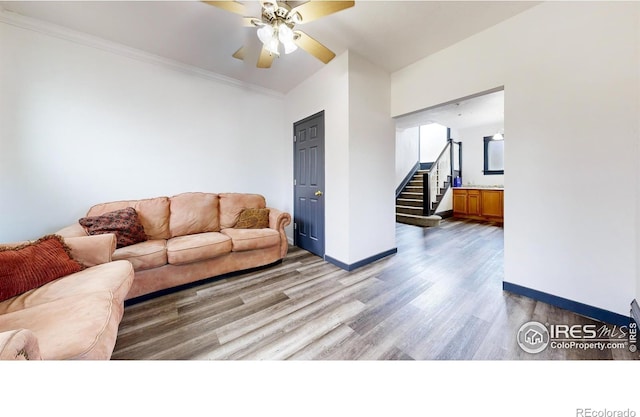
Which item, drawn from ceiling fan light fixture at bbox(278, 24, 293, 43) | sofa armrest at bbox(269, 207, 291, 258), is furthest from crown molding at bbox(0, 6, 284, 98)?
sofa armrest at bbox(269, 207, 291, 258)

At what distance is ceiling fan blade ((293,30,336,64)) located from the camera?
173 cm

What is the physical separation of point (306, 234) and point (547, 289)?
267 centimetres

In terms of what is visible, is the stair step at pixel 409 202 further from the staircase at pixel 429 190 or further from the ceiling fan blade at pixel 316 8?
the ceiling fan blade at pixel 316 8

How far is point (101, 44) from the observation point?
2.32 metres

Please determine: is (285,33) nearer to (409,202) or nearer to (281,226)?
(281,226)

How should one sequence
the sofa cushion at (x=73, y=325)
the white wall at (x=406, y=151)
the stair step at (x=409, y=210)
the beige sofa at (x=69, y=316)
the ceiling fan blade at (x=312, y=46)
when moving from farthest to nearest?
1. the white wall at (x=406, y=151)
2. the stair step at (x=409, y=210)
3. the ceiling fan blade at (x=312, y=46)
4. the sofa cushion at (x=73, y=325)
5. the beige sofa at (x=69, y=316)

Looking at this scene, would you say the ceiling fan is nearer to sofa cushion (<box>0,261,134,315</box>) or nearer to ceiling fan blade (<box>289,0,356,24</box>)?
ceiling fan blade (<box>289,0,356,24</box>)

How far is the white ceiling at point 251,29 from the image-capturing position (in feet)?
6.15

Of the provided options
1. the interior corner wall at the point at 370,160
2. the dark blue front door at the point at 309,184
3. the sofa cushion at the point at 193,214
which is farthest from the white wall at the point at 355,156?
the sofa cushion at the point at 193,214

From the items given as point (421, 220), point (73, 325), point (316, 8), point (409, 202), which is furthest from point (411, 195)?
point (73, 325)

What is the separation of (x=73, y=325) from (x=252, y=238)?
1.60m

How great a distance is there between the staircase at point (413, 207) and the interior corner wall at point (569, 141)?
3084mm
